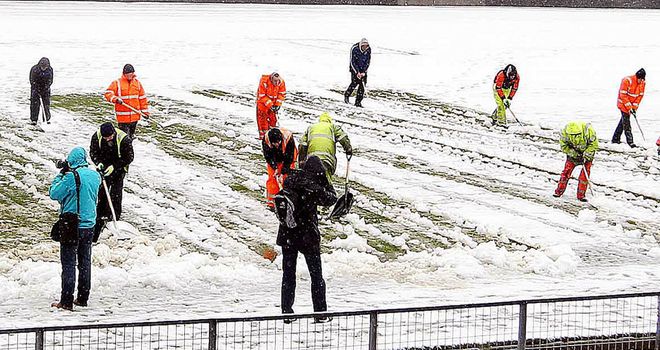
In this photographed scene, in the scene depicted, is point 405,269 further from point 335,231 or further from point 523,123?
point 523,123

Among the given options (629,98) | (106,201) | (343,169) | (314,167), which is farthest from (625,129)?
(314,167)

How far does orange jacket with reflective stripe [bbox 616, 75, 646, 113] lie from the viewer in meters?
20.5

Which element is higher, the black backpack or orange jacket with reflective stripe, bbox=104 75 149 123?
orange jacket with reflective stripe, bbox=104 75 149 123

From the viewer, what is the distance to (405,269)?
492 inches

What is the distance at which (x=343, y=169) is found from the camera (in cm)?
1748

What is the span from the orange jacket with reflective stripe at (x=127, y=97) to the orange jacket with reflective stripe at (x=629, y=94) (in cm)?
937

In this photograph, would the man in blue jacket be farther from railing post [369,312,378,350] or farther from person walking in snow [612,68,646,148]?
person walking in snow [612,68,646,148]

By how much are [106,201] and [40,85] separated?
638cm

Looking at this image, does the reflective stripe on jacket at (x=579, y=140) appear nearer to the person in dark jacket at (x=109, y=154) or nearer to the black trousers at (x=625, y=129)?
the black trousers at (x=625, y=129)

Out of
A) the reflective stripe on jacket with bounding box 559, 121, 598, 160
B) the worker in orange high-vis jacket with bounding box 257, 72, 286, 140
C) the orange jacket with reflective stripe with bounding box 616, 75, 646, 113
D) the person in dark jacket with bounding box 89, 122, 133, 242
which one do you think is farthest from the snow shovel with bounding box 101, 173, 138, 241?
the orange jacket with reflective stripe with bounding box 616, 75, 646, 113

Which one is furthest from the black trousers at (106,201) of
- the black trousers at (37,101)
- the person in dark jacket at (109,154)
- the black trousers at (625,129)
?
the black trousers at (625,129)

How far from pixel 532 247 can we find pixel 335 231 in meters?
2.53

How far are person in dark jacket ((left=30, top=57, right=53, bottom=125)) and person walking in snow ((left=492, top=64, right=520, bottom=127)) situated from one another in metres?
8.74

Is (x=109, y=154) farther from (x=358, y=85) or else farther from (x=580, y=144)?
(x=358, y=85)
